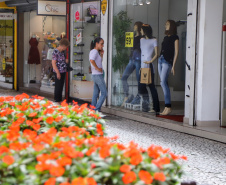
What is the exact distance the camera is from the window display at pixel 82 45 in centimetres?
1470

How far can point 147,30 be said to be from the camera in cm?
1191

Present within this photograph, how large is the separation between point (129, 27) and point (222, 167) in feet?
20.7

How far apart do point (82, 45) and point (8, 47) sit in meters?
7.14

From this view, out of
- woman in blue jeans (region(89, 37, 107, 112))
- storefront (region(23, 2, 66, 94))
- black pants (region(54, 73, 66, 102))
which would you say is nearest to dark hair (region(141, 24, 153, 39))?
woman in blue jeans (region(89, 37, 107, 112))

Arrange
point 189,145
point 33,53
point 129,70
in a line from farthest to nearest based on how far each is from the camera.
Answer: point 33,53 < point 129,70 < point 189,145

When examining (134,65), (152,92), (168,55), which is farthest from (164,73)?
(134,65)

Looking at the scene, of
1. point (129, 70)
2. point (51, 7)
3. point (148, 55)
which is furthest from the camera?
point (51, 7)

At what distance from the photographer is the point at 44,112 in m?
4.37

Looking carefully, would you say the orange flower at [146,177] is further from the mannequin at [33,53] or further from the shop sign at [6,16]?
the shop sign at [6,16]

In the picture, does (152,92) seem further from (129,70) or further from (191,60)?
(191,60)

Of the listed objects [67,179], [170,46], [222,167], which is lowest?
[222,167]

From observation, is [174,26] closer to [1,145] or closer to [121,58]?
[121,58]

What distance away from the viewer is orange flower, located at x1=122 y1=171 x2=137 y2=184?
2.43 m

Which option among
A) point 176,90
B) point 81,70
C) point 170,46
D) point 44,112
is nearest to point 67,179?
point 44,112
